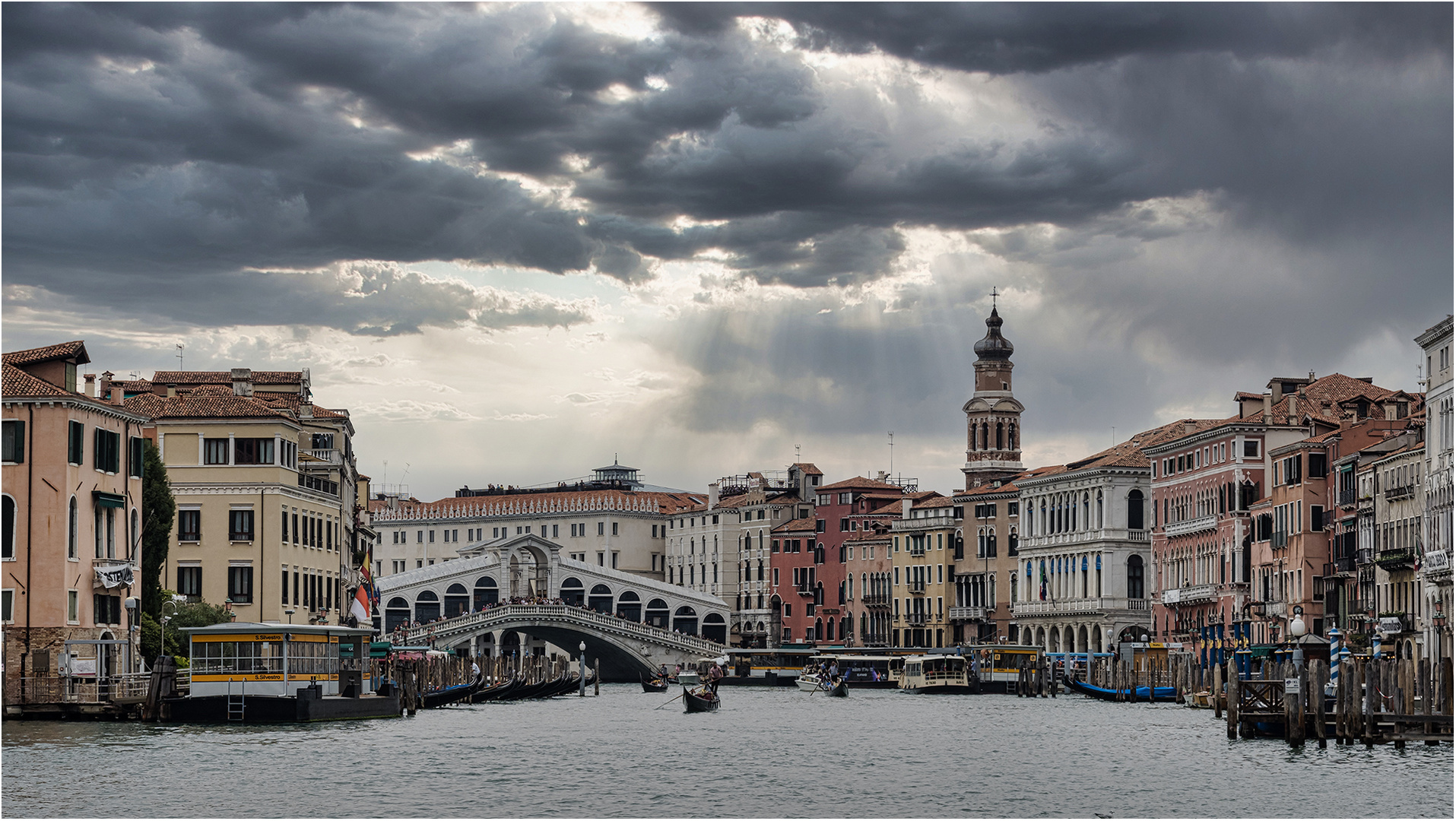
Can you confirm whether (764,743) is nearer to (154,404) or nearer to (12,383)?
(12,383)

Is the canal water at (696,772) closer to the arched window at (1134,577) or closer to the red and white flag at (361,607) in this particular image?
the red and white flag at (361,607)

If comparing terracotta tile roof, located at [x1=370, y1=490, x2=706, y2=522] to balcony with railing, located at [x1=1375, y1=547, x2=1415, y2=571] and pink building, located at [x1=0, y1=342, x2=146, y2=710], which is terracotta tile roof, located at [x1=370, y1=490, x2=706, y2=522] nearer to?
balcony with railing, located at [x1=1375, y1=547, x2=1415, y2=571]

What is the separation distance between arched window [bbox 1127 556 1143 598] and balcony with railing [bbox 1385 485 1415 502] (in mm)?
33685

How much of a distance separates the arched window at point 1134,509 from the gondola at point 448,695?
34811mm

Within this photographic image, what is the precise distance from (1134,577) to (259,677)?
56.2 metres

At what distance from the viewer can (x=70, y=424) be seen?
4744 cm

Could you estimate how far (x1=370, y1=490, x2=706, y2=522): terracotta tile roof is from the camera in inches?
5630

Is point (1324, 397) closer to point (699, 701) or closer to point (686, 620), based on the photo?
point (699, 701)

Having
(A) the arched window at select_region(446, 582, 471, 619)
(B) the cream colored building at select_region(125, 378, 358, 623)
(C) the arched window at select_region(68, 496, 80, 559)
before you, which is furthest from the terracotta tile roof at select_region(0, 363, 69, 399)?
(A) the arched window at select_region(446, 582, 471, 619)

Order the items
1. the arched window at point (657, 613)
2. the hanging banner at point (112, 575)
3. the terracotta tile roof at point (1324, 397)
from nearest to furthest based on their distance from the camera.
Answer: the hanging banner at point (112, 575) < the terracotta tile roof at point (1324, 397) < the arched window at point (657, 613)

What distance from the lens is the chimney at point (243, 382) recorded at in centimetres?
7144

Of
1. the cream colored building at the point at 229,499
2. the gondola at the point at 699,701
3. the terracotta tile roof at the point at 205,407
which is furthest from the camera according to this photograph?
the gondola at the point at 699,701

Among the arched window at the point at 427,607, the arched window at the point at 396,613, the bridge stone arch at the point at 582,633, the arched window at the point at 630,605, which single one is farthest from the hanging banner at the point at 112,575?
the arched window at the point at 630,605

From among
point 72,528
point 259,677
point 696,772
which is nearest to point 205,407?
point 259,677
